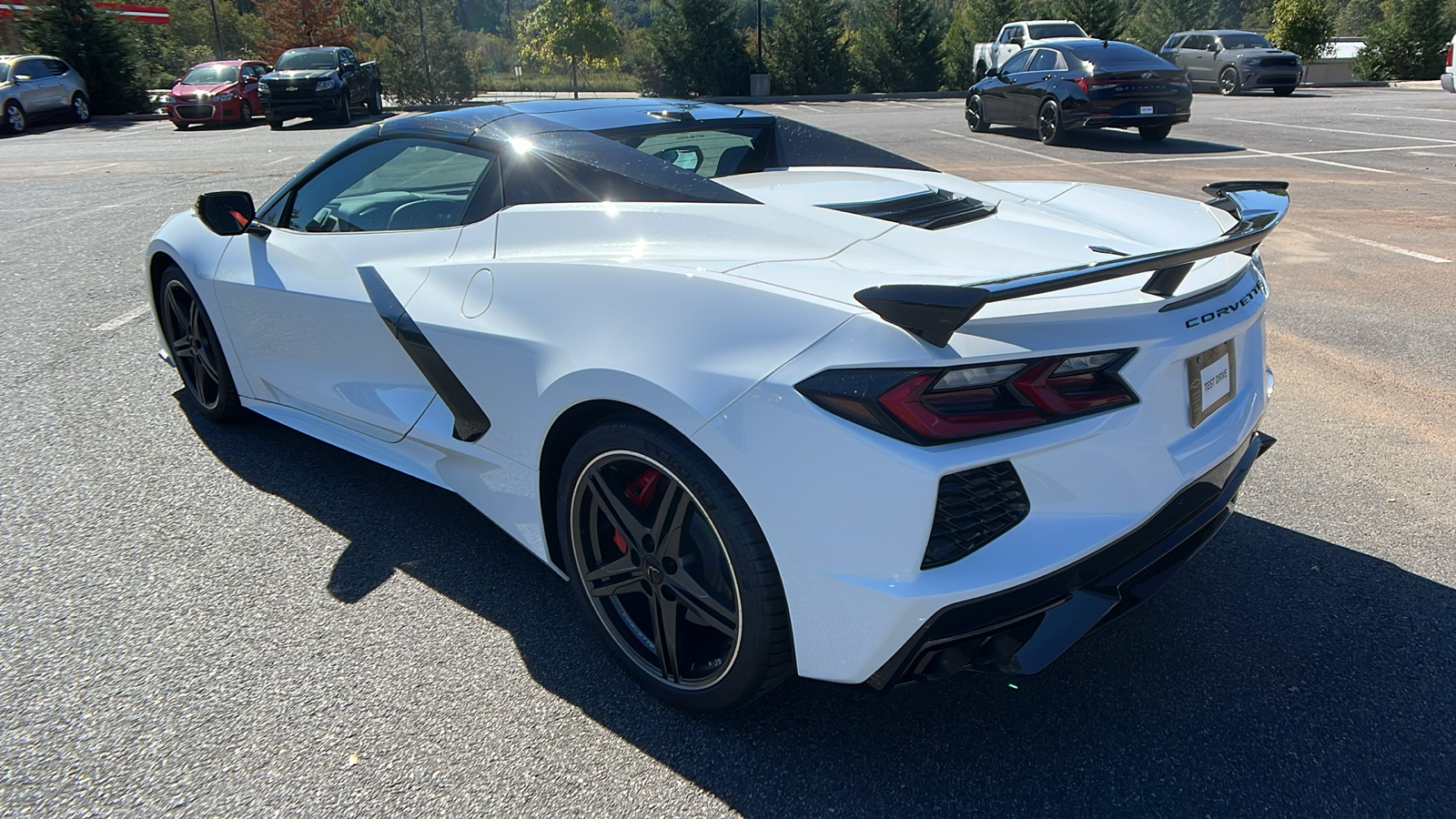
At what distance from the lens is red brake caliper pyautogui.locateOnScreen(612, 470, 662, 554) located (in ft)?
7.68

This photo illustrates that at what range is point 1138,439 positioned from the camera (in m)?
2.01

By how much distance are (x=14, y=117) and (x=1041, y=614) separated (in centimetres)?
2624

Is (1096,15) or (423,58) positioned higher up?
(1096,15)

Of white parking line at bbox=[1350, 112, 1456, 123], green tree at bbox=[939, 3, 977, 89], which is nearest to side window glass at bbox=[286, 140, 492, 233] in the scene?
white parking line at bbox=[1350, 112, 1456, 123]

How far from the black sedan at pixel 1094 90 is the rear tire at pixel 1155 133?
0.04 feet

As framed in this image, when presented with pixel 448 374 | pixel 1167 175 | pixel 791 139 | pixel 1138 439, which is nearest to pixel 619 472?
pixel 448 374

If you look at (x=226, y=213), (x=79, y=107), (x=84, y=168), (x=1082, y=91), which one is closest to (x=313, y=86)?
(x=79, y=107)

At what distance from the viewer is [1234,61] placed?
968 inches

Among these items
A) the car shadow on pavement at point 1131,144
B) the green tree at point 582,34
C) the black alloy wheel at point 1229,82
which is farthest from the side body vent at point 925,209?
the green tree at point 582,34

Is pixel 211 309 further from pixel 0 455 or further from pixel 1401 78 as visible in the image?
pixel 1401 78

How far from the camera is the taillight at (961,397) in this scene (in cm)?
184

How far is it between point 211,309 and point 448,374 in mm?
1771

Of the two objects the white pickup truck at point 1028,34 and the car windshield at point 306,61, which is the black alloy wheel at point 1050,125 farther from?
the car windshield at point 306,61

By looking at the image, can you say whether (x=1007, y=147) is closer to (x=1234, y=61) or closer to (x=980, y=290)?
(x=1234, y=61)
